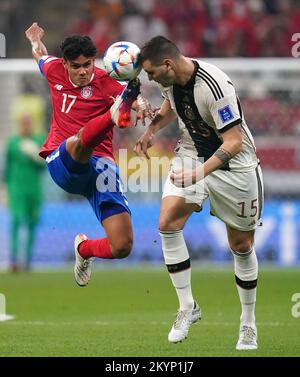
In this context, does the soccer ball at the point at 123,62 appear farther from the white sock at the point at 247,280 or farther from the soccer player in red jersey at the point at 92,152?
the white sock at the point at 247,280

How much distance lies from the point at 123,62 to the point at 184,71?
0.46 m

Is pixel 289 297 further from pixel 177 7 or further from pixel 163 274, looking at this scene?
pixel 177 7

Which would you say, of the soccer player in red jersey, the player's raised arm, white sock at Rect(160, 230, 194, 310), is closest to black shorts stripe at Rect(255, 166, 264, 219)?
white sock at Rect(160, 230, 194, 310)

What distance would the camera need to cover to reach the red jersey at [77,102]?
8492 mm

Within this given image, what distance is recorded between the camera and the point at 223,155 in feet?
24.0

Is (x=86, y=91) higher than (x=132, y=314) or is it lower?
higher

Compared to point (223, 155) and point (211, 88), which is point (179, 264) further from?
point (211, 88)

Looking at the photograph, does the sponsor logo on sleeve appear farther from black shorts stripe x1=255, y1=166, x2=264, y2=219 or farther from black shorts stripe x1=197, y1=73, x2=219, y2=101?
black shorts stripe x1=255, y1=166, x2=264, y2=219

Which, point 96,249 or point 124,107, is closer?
point 124,107

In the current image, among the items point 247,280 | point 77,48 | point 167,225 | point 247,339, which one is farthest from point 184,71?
point 247,339

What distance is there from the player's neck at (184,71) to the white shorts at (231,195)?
813mm

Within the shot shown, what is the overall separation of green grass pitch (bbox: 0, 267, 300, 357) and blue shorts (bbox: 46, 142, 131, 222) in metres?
1.12

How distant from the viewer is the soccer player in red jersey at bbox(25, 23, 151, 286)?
8188 millimetres

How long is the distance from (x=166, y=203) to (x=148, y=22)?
11874 mm
